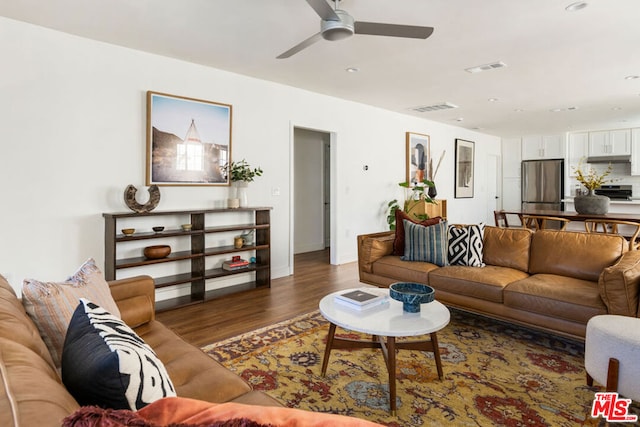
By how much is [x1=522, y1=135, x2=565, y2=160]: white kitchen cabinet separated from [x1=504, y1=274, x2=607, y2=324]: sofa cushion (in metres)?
7.68

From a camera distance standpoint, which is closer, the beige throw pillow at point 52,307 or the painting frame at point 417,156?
the beige throw pillow at point 52,307

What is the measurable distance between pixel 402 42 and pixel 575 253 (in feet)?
7.87

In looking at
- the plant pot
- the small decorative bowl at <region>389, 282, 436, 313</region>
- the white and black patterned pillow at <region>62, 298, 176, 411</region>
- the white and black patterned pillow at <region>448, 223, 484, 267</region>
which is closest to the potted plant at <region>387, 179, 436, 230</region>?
the plant pot

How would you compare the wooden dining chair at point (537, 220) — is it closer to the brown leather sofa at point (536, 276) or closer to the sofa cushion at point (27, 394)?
the brown leather sofa at point (536, 276)

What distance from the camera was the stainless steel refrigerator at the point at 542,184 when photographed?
9.10 meters

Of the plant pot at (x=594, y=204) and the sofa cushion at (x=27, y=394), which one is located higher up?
the plant pot at (x=594, y=204)

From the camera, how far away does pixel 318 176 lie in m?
7.27

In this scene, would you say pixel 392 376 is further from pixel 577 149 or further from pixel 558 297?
pixel 577 149

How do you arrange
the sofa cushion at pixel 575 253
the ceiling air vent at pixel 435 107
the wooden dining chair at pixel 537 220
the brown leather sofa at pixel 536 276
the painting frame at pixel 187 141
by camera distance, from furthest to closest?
the ceiling air vent at pixel 435 107, the wooden dining chair at pixel 537 220, the painting frame at pixel 187 141, the sofa cushion at pixel 575 253, the brown leather sofa at pixel 536 276

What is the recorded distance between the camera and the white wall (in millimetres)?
3045

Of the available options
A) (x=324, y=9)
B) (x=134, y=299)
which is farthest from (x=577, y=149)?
(x=134, y=299)

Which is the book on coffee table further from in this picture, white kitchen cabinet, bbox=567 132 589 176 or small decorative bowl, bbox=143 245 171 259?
white kitchen cabinet, bbox=567 132 589 176

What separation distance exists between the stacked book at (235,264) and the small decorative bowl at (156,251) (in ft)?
2.38

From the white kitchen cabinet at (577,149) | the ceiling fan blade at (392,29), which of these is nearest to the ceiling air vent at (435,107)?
the ceiling fan blade at (392,29)
